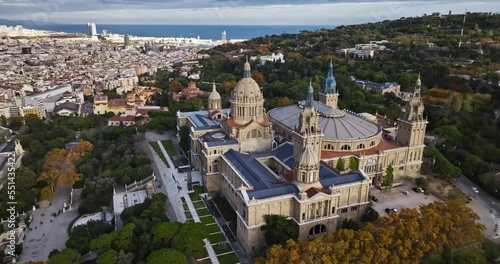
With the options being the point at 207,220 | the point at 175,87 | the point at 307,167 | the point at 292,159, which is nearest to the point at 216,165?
the point at 207,220

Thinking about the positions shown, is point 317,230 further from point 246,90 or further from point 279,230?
point 246,90

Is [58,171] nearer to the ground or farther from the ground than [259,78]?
nearer to the ground

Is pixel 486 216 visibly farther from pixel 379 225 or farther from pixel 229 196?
pixel 229 196

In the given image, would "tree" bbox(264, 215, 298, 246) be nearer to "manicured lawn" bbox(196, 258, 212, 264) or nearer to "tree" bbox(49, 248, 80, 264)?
"manicured lawn" bbox(196, 258, 212, 264)

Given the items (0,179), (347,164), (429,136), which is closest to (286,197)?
(347,164)

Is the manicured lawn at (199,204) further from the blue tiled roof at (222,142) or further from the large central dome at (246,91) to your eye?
the large central dome at (246,91)

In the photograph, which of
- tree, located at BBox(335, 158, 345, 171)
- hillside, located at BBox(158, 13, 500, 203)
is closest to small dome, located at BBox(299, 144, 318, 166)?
tree, located at BBox(335, 158, 345, 171)

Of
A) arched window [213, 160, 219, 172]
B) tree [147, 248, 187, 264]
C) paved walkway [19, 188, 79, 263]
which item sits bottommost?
paved walkway [19, 188, 79, 263]
